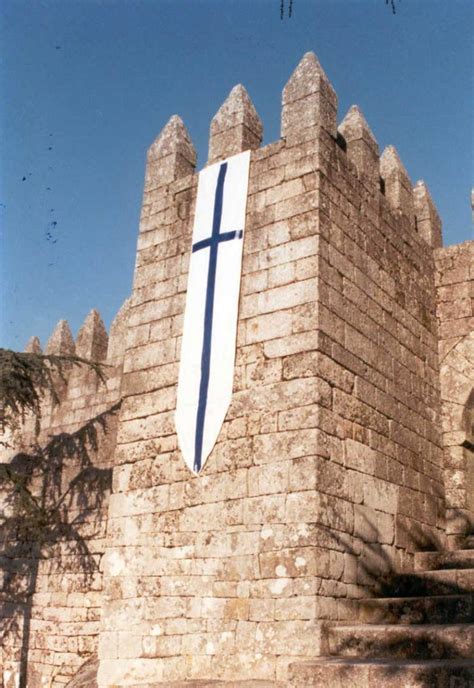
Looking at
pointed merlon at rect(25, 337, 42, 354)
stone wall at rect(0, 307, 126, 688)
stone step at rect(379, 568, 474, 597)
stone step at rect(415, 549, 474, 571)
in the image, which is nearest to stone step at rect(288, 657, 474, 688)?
stone step at rect(379, 568, 474, 597)

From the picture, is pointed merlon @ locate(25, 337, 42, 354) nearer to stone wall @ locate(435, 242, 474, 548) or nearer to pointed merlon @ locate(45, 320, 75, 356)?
pointed merlon @ locate(45, 320, 75, 356)

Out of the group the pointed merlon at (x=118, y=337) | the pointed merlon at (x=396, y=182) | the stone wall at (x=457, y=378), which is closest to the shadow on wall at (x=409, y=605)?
the stone wall at (x=457, y=378)

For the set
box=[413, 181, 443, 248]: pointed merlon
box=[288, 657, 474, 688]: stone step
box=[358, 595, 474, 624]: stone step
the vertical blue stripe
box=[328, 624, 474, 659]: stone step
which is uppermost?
box=[413, 181, 443, 248]: pointed merlon

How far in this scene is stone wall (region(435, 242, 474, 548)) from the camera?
6.61m

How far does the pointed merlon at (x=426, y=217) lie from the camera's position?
7452mm

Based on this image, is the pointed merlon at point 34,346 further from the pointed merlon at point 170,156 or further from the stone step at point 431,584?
the stone step at point 431,584

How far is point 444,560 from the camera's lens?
583 centimetres

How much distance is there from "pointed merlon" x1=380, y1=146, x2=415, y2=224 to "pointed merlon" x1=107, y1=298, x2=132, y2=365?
10.5 feet

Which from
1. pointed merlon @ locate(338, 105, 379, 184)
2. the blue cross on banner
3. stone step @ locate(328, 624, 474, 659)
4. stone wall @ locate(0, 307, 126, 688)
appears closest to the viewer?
stone step @ locate(328, 624, 474, 659)

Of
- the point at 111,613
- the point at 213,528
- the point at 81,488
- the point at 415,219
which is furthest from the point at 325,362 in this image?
the point at 81,488

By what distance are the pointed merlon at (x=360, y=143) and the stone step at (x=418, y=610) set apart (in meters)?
3.16

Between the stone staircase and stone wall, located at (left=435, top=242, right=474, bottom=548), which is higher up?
stone wall, located at (left=435, top=242, right=474, bottom=548)

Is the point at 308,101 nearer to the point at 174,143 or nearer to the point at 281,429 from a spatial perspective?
the point at 174,143

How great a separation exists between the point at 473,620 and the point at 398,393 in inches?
72.3
